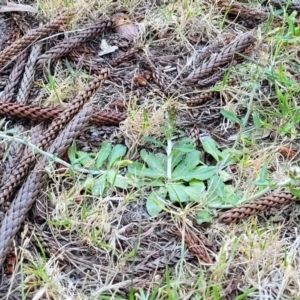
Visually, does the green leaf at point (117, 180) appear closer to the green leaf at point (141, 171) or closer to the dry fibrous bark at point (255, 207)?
the green leaf at point (141, 171)

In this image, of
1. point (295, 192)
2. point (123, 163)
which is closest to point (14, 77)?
point (123, 163)

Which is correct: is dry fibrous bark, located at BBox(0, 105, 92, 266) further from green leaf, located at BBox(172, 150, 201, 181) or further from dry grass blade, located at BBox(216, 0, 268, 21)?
dry grass blade, located at BBox(216, 0, 268, 21)

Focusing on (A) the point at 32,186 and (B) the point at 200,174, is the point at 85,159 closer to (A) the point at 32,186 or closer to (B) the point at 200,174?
(A) the point at 32,186

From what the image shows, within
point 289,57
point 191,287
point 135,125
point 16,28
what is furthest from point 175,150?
point 16,28

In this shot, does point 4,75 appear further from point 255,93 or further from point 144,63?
point 255,93

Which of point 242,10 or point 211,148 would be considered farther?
point 242,10

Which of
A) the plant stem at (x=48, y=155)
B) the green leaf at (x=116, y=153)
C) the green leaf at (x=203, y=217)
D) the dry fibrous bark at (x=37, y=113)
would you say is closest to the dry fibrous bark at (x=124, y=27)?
the dry fibrous bark at (x=37, y=113)

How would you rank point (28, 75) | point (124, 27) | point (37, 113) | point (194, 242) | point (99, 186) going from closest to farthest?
1. point (194, 242)
2. point (99, 186)
3. point (37, 113)
4. point (28, 75)
5. point (124, 27)

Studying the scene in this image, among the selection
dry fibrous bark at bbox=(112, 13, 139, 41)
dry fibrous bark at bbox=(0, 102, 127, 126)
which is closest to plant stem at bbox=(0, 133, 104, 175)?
dry fibrous bark at bbox=(0, 102, 127, 126)
